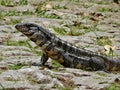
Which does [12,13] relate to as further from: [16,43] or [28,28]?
[28,28]

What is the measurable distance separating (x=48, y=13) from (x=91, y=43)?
3.32 meters

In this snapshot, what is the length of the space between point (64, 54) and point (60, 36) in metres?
2.70

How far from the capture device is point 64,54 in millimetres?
8062

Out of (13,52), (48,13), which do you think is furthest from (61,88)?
(48,13)

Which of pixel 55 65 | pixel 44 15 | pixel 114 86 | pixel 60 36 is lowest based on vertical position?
pixel 44 15

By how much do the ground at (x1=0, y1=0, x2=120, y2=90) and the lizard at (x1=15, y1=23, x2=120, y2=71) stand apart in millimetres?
181

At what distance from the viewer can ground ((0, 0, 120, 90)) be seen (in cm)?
659

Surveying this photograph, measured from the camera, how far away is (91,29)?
467 inches

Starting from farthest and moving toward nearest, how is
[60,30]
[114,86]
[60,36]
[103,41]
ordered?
[60,30]
[60,36]
[103,41]
[114,86]

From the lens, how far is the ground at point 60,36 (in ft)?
21.6

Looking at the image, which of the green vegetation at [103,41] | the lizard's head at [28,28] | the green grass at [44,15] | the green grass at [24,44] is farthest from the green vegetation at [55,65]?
the green grass at [44,15]

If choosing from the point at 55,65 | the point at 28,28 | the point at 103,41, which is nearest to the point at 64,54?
the point at 55,65

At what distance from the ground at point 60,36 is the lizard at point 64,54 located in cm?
18

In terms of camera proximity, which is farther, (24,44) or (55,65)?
(24,44)
